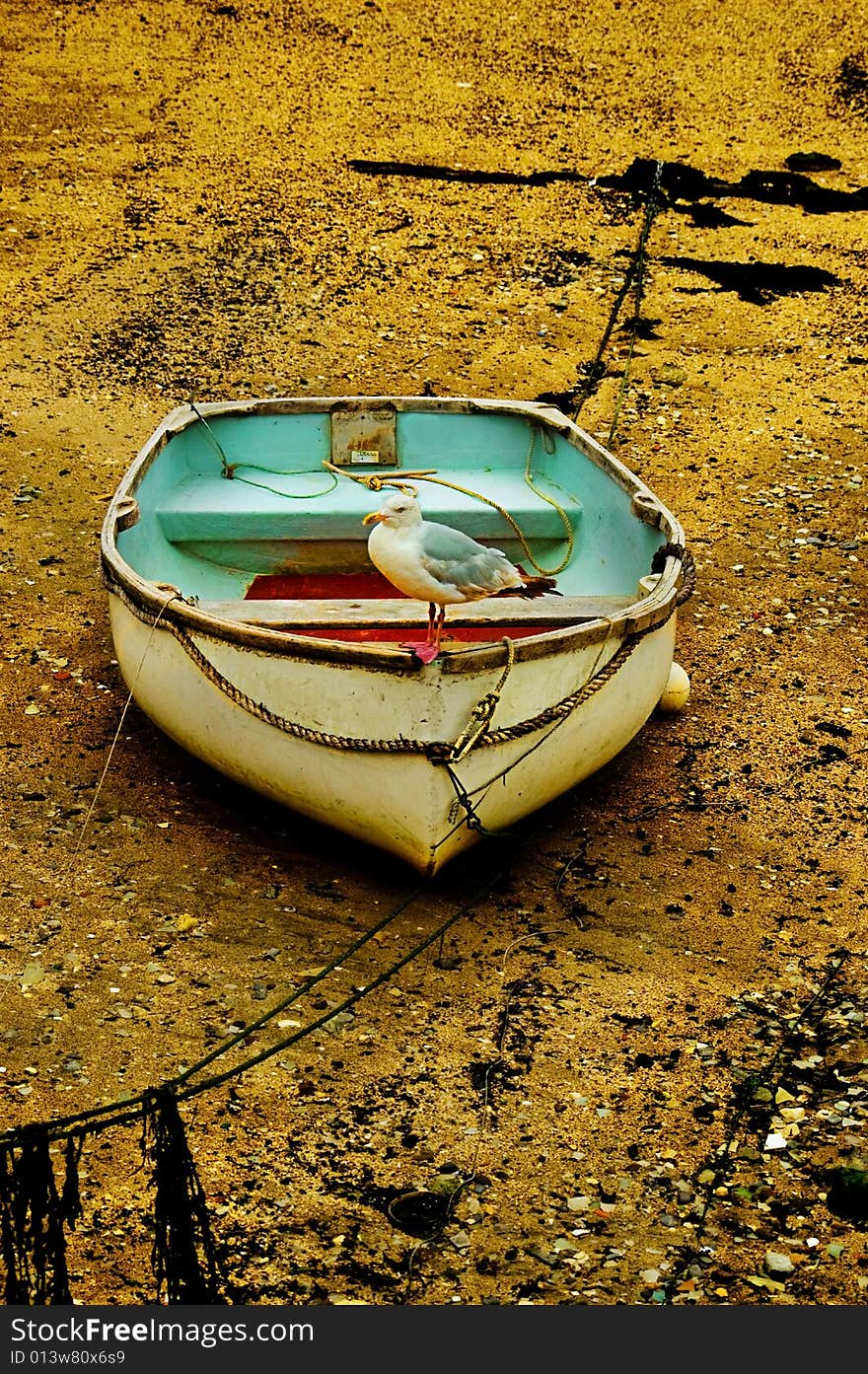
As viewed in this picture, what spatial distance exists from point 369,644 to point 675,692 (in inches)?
91.3

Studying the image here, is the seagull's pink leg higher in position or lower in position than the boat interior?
higher

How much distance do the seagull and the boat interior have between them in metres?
0.81

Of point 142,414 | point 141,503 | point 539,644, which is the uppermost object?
point 539,644

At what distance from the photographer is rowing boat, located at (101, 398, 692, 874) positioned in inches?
200

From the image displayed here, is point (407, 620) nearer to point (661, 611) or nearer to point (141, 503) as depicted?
point (661, 611)

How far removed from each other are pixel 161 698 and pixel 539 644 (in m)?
1.72

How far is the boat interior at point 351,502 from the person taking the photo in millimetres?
7000

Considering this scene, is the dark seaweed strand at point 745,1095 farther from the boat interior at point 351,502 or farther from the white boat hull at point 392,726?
the boat interior at point 351,502

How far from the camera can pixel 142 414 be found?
10.3 meters

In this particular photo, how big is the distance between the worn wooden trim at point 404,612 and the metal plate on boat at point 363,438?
2.20 metres

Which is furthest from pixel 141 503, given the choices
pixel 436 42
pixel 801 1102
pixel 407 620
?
pixel 436 42

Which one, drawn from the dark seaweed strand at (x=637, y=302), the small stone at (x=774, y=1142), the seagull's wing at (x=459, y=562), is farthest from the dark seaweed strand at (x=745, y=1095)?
the dark seaweed strand at (x=637, y=302)

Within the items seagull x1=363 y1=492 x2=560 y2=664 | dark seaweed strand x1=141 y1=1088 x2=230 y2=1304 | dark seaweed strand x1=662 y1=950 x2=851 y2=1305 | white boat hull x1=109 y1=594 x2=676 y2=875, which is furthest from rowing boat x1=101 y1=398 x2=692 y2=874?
dark seaweed strand x1=141 y1=1088 x2=230 y2=1304

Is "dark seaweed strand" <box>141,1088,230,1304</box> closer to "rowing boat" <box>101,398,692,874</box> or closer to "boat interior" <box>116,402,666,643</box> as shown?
"rowing boat" <box>101,398,692,874</box>
